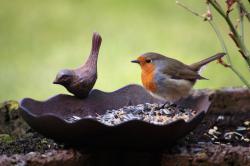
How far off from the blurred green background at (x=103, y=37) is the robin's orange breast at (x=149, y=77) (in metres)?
2.85

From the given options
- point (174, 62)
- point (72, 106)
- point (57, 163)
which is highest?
point (174, 62)

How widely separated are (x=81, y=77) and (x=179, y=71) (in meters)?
0.69

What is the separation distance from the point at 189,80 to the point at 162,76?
16 cm

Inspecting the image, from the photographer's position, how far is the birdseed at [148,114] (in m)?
4.17

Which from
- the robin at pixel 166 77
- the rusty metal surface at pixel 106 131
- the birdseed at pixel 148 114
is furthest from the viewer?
the robin at pixel 166 77

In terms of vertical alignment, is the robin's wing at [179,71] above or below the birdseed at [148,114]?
above

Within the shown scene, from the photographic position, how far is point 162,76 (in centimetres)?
465

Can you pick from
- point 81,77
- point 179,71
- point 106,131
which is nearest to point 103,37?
point 179,71

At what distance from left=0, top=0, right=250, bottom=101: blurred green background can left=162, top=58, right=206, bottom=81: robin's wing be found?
9.20 ft

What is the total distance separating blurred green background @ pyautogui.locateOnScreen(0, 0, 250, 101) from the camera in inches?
305

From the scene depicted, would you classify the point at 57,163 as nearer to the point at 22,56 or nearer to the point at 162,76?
the point at 162,76

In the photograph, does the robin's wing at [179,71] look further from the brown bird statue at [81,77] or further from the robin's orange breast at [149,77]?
the brown bird statue at [81,77]

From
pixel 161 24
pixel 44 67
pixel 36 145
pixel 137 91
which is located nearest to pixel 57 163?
pixel 36 145

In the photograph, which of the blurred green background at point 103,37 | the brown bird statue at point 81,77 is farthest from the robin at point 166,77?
the blurred green background at point 103,37
